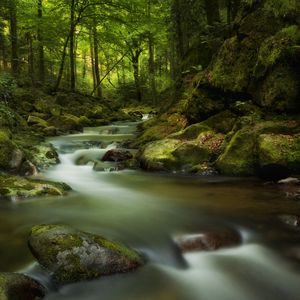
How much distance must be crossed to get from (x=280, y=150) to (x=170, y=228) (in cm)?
369

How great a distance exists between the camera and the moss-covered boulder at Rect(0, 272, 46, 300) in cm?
378

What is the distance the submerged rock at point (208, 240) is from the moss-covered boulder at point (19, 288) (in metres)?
2.05

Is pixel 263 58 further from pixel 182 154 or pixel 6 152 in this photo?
pixel 6 152

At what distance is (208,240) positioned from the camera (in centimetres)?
559

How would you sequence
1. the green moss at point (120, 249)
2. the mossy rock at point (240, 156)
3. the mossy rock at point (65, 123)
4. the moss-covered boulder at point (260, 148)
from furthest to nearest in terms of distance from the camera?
1. the mossy rock at point (65, 123)
2. the mossy rock at point (240, 156)
3. the moss-covered boulder at point (260, 148)
4. the green moss at point (120, 249)

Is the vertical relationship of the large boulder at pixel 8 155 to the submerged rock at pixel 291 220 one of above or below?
above

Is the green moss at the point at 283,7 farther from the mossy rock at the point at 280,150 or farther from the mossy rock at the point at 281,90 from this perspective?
the mossy rock at the point at 280,150

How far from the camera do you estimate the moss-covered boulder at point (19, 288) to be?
3.78 metres

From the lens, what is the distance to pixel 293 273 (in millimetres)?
4719

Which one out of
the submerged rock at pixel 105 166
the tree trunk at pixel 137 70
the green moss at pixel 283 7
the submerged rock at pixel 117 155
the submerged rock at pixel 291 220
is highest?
the tree trunk at pixel 137 70

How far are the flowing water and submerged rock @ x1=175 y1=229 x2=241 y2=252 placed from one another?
5.4 inches

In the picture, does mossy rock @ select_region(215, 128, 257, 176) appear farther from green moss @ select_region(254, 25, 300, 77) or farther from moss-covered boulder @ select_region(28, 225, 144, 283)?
moss-covered boulder @ select_region(28, 225, 144, 283)

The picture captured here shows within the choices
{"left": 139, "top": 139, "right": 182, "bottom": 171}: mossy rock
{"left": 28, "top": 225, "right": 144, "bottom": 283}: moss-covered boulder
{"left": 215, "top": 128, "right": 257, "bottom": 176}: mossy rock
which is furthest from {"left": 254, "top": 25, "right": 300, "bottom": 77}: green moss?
{"left": 28, "top": 225, "right": 144, "bottom": 283}: moss-covered boulder

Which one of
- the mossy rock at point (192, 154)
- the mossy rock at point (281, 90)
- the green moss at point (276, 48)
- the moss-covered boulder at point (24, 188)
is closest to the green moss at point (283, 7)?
the green moss at point (276, 48)
